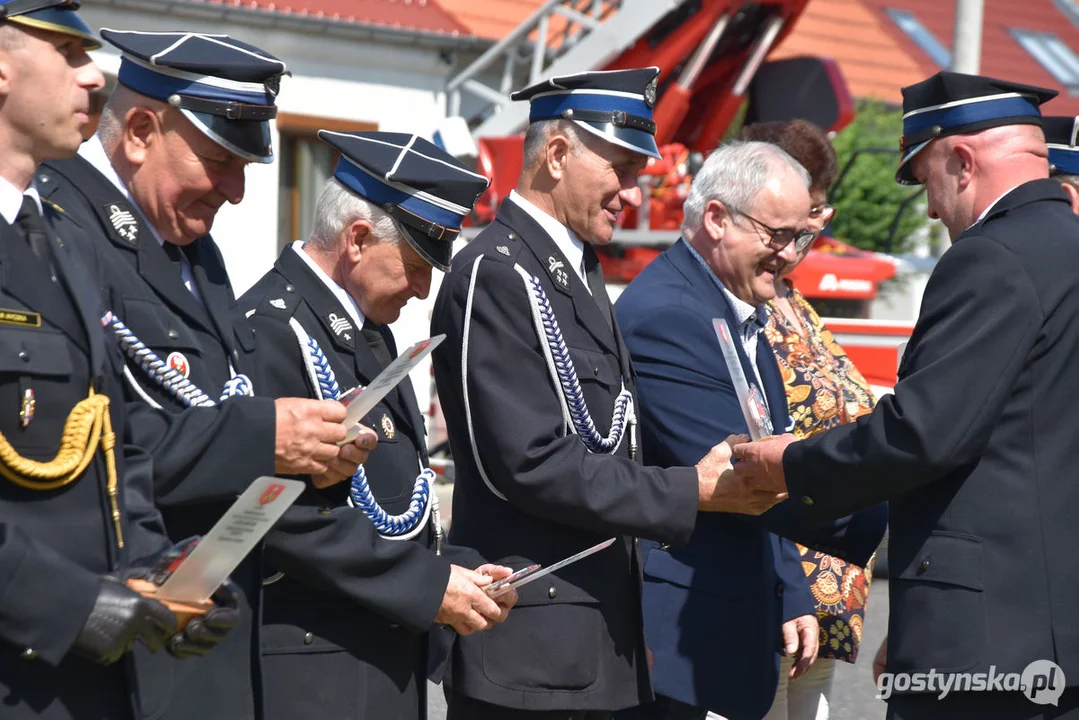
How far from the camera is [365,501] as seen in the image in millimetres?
2873

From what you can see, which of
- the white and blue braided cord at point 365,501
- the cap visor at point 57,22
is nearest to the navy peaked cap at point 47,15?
the cap visor at point 57,22

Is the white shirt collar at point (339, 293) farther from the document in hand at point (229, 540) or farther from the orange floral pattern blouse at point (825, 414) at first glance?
the orange floral pattern blouse at point (825, 414)

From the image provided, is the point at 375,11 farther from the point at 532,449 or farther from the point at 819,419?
the point at 532,449

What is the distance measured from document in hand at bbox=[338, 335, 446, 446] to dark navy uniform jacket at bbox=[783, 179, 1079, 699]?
1109mm

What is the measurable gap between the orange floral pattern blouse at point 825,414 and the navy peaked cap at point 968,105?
0.92 metres

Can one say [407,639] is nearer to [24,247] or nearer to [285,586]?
[285,586]

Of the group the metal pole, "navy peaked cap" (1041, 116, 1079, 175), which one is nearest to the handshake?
"navy peaked cap" (1041, 116, 1079, 175)

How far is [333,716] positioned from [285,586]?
27cm

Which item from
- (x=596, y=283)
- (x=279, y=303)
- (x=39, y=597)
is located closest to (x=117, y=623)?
(x=39, y=597)

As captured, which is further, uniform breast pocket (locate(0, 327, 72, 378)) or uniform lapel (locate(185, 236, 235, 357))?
uniform lapel (locate(185, 236, 235, 357))

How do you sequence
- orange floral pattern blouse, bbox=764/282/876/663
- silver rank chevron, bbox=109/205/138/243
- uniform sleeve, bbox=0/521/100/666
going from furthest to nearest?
orange floral pattern blouse, bbox=764/282/876/663 → silver rank chevron, bbox=109/205/138/243 → uniform sleeve, bbox=0/521/100/666

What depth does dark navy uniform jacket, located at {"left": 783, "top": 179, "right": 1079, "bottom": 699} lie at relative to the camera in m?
2.93

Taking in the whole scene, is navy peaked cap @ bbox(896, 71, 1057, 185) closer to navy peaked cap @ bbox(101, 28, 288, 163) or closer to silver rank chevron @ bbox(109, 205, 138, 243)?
navy peaked cap @ bbox(101, 28, 288, 163)

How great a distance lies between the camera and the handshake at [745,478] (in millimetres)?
3311
